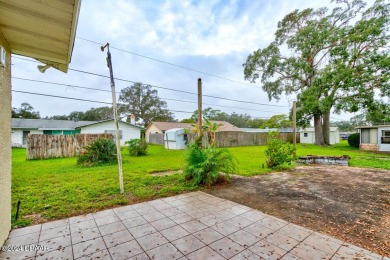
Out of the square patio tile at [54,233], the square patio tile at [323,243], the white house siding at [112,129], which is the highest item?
the white house siding at [112,129]

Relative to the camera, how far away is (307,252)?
2041 mm

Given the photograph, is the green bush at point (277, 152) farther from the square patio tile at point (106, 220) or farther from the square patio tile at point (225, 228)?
the square patio tile at point (106, 220)

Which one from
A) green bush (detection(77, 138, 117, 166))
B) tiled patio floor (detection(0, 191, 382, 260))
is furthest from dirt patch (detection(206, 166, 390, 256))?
green bush (detection(77, 138, 117, 166))

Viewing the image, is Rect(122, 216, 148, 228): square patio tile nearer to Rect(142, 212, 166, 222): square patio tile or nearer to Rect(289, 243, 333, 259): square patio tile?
Rect(142, 212, 166, 222): square patio tile

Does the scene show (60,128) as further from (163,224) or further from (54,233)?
(163,224)

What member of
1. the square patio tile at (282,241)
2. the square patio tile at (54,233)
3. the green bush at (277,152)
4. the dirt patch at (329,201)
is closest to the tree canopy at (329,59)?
the green bush at (277,152)

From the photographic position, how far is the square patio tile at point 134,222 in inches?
106

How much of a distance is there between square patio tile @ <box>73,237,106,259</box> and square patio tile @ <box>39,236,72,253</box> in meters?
0.15

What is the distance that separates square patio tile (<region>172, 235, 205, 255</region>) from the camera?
2076mm

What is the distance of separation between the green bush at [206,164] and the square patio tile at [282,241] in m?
2.47

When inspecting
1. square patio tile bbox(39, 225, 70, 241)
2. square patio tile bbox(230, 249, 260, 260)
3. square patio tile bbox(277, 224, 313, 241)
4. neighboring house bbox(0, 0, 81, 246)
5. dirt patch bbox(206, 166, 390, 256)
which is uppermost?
neighboring house bbox(0, 0, 81, 246)

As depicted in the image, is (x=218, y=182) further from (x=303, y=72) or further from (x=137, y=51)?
(x=303, y=72)

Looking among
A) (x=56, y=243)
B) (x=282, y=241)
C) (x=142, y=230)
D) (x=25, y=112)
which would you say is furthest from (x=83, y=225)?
(x=25, y=112)

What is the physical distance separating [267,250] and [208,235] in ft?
2.43
